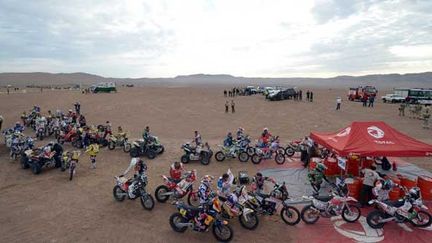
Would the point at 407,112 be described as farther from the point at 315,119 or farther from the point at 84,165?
the point at 84,165

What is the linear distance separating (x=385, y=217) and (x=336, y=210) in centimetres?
127

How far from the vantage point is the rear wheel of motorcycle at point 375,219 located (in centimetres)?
898

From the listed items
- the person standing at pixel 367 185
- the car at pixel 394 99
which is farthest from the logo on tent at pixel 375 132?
the car at pixel 394 99

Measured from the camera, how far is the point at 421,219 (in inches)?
352

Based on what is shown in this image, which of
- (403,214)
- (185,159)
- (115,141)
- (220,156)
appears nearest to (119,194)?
(185,159)

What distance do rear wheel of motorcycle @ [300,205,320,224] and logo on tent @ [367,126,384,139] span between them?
151 inches

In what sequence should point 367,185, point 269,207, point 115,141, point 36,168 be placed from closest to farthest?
point 269,207 < point 367,185 < point 36,168 < point 115,141

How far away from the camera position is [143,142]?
16.3m

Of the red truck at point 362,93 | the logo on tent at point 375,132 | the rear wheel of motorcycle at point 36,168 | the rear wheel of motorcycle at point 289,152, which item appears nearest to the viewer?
the logo on tent at point 375,132

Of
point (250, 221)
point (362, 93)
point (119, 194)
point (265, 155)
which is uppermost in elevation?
point (362, 93)

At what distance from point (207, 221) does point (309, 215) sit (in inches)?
117

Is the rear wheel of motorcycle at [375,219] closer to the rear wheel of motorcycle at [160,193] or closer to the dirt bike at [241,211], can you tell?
the dirt bike at [241,211]

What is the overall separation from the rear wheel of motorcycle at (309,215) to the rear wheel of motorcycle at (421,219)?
2.58 metres

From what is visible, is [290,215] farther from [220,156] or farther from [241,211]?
[220,156]
